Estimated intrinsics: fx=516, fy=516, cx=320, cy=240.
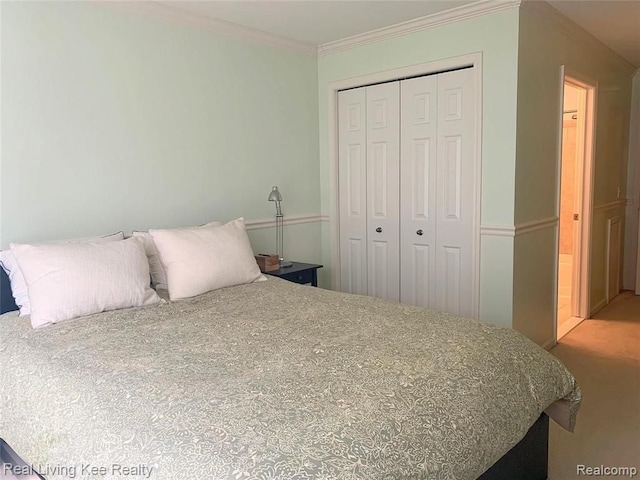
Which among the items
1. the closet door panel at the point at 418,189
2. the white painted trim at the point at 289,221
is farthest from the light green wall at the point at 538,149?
the white painted trim at the point at 289,221

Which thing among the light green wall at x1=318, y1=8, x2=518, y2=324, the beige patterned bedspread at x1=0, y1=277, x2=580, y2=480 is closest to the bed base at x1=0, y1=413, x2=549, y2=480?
the beige patterned bedspread at x1=0, y1=277, x2=580, y2=480

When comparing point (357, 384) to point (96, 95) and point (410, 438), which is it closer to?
point (410, 438)

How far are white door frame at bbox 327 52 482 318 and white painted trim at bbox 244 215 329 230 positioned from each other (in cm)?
11

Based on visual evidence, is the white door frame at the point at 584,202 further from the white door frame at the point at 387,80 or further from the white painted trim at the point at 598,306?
the white door frame at the point at 387,80

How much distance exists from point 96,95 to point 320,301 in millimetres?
1702

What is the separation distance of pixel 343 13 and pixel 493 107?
3.71 ft

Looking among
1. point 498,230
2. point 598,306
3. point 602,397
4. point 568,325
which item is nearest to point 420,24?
point 498,230

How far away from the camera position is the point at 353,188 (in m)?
4.13

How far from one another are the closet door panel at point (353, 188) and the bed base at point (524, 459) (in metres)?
2.19

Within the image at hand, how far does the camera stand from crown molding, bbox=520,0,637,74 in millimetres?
3144

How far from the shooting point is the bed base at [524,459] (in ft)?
5.83

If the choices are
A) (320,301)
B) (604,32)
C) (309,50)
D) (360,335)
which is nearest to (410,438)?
(360,335)

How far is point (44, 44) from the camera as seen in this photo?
2652 mm

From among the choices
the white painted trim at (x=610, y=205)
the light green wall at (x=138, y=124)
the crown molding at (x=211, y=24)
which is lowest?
the white painted trim at (x=610, y=205)
